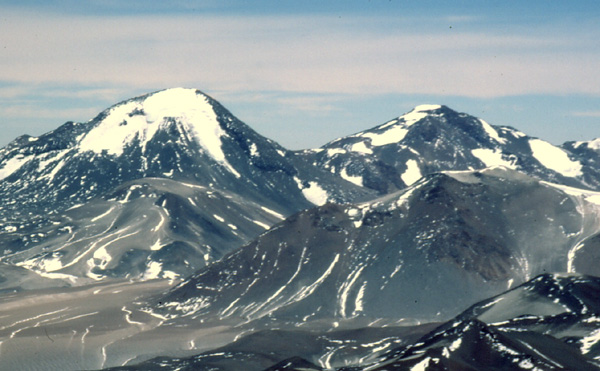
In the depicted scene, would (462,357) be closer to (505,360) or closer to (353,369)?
(505,360)

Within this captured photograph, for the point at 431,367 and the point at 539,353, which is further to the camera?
the point at 539,353

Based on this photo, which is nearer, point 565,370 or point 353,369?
point 565,370

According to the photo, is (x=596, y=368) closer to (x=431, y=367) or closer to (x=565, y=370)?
(x=565, y=370)

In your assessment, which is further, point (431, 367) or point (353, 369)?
point (353, 369)

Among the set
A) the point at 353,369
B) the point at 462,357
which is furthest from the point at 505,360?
the point at 353,369

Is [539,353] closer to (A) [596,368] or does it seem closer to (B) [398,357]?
(A) [596,368]

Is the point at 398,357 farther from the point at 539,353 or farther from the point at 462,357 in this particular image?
the point at 539,353

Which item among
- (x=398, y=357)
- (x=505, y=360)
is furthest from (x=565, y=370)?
(x=398, y=357)
